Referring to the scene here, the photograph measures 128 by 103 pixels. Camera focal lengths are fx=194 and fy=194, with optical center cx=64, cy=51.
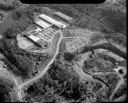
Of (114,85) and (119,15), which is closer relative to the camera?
(114,85)

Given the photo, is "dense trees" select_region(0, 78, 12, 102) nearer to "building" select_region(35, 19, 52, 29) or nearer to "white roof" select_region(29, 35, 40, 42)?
"white roof" select_region(29, 35, 40, 42)

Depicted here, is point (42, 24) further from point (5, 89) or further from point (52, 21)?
point (5, 89)

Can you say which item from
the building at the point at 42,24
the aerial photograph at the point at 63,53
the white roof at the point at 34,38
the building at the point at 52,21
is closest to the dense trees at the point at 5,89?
the aerial photograph at the point at 63,53

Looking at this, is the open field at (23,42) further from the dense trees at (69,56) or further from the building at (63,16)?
the building at (63,16)

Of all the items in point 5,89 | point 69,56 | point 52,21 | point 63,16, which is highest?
point 63,16

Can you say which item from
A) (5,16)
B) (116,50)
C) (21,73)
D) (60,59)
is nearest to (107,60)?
(116,50)

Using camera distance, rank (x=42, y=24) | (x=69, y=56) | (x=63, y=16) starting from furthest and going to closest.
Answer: (x=63, y=16), (x=42, y=24), (x=69, y=56)

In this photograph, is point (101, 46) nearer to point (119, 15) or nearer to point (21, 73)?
point (119, 15)

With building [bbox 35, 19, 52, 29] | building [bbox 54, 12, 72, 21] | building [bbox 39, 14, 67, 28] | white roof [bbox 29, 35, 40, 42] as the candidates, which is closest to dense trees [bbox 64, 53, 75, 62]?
white roof [bbox 29, 35, 40, 42]

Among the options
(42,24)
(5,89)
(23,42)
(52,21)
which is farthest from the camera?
(52,21)

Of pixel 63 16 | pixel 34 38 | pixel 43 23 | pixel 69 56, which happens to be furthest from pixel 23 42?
pixel 63 16
